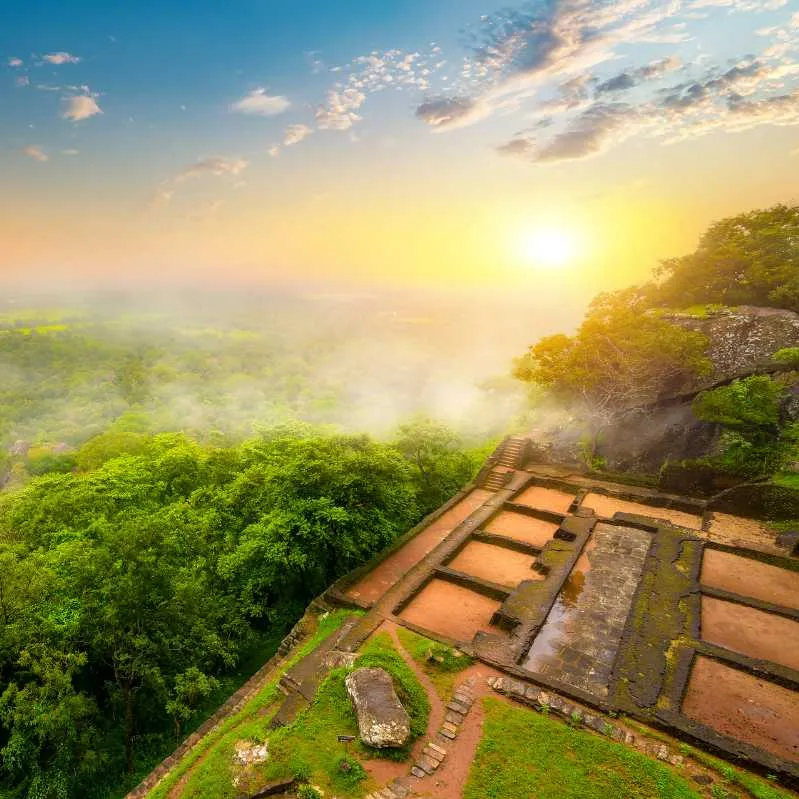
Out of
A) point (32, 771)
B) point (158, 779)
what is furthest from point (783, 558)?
point (32, 771)

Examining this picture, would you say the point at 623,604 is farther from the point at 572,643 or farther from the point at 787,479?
the point at 787,479

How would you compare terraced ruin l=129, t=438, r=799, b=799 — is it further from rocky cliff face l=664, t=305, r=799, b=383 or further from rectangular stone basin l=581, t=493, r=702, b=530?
rocky cliff face l=664, t=305, r=799, b=383

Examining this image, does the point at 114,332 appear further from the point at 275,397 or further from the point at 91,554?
the point at 91,554

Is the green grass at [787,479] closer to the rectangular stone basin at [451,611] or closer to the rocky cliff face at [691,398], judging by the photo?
the rocky cliff face at [691,398]

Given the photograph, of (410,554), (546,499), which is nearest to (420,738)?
(410,554)

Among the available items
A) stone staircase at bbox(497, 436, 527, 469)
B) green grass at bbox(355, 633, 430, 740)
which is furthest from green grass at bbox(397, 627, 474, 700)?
stone staircase at bbox(497, 436, 527, 469)

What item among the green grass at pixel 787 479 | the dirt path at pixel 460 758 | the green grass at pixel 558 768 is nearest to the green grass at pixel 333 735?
the dirt path at pixel 460 758
